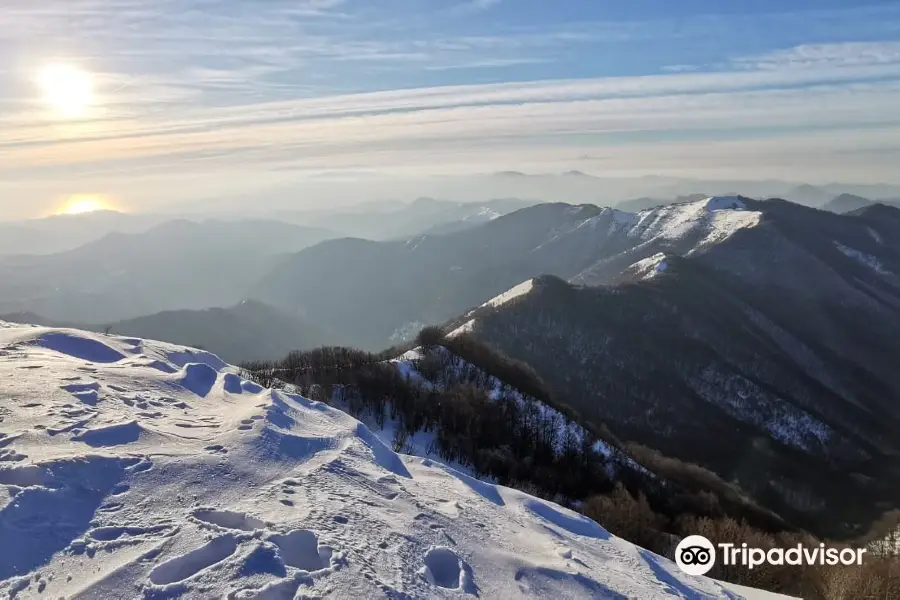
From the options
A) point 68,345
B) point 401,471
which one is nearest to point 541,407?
point 401,471

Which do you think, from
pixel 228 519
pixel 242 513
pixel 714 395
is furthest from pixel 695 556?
pixel 714 395

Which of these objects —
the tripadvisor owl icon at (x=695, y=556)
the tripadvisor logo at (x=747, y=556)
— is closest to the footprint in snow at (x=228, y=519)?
the tripadvisor owl icon at (x=695, y=556)

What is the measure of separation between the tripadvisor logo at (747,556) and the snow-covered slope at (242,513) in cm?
495

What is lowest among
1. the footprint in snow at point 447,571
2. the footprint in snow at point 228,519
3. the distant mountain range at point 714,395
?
the distant mountain range at point 714,395

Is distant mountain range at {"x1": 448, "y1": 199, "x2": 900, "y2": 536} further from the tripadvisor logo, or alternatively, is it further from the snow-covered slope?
the snow-covered slope

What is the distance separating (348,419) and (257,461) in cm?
1062

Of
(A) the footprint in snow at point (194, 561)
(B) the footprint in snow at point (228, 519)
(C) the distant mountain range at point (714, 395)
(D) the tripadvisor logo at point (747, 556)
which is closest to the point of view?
(A) the footprint in snow at point (194, 561)

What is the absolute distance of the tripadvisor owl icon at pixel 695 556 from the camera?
3064 centimetres

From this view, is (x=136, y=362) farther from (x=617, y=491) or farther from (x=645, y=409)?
(x=645, y=409)

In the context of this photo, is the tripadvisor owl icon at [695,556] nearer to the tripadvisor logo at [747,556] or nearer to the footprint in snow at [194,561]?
the tripadvisor logo at [747,556]

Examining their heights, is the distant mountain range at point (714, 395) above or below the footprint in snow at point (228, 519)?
below

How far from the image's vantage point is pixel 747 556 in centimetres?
3819

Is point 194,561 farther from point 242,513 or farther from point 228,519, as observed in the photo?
point 242,513

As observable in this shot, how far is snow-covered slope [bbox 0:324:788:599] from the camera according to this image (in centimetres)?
1744
